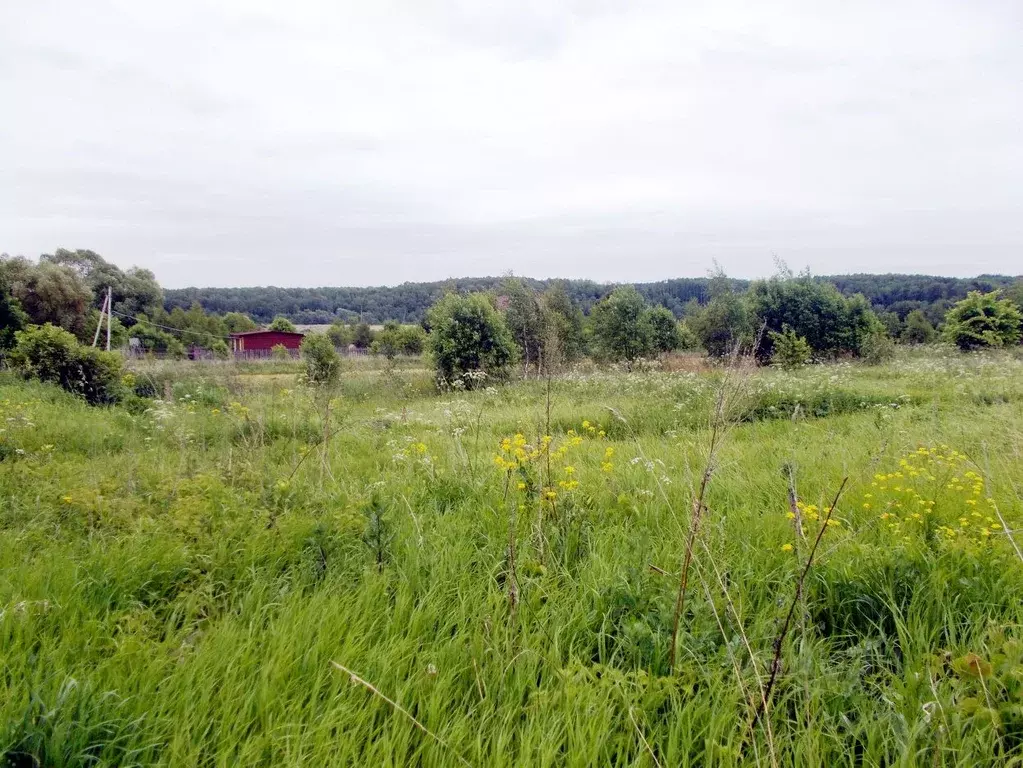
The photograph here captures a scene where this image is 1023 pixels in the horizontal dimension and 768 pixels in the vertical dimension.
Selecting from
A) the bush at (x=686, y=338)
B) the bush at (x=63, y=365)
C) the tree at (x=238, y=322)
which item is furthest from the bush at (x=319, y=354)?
the tree at (x=238, y=322)

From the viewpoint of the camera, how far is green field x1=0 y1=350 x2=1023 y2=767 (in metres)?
1.49

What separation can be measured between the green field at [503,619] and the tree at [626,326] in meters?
18.9

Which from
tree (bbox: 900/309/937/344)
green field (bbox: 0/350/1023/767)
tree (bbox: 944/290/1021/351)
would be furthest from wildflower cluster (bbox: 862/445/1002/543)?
tree (bbox: 900/309/937/344)

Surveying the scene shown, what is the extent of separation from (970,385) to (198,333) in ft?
177

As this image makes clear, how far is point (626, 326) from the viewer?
22.8m

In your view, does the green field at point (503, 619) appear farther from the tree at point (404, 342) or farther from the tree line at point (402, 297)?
the tree line at point (402, 297)

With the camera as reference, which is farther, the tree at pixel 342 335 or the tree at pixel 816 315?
the tree at pixel 342 335

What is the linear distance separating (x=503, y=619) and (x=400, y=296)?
87.5m

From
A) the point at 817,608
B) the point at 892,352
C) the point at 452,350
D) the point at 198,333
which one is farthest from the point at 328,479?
the point at 198,333

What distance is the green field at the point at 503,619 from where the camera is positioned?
1.49m

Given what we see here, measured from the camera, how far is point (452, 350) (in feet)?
55.2

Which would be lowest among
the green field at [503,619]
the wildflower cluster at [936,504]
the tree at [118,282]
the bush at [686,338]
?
the green field at [503,619]

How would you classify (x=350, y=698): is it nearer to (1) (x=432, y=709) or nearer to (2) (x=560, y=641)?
(1) (x=432, y=709)

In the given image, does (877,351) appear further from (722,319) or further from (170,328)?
(170,328)
